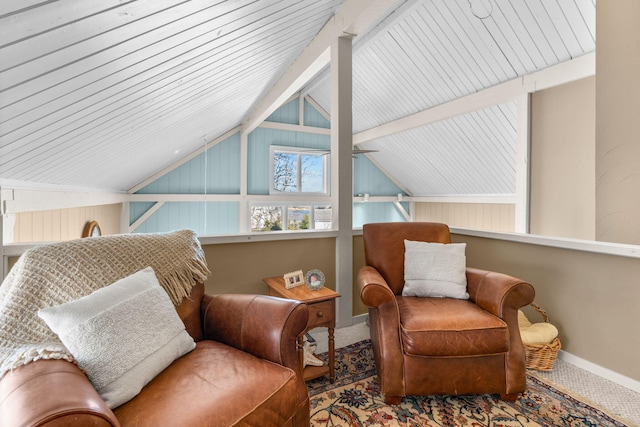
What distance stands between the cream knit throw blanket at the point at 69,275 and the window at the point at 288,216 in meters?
4.35

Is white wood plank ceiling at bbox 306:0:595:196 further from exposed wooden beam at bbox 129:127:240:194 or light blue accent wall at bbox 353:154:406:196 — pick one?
exposed wooden beam at bbox 129:127:240:194

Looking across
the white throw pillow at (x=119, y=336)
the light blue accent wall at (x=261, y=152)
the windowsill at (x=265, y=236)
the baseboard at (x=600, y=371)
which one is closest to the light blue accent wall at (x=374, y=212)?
the light blue accent wall at (x=261, y=152)

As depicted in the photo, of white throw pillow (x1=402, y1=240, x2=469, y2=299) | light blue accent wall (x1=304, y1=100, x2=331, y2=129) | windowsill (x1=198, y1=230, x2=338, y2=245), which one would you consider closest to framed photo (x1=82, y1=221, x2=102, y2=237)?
windowsill (x1=198, y1=230, x2=338, y2=245)

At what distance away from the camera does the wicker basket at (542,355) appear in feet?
5.99

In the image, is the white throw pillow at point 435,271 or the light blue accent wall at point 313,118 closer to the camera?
the white throw pillow at point 435,271

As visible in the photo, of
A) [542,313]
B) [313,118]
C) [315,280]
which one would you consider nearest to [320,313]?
[315,280]

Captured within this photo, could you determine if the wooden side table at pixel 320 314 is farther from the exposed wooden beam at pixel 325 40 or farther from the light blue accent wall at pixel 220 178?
the light blue accent wall at pixel 220 178

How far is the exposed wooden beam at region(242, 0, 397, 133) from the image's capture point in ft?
7.45

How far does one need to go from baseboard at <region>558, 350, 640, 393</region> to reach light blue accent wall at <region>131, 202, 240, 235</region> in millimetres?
5001

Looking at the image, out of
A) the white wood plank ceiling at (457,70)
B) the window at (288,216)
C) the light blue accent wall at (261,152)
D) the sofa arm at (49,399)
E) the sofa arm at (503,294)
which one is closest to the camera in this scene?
the sofa arm at (49,399)

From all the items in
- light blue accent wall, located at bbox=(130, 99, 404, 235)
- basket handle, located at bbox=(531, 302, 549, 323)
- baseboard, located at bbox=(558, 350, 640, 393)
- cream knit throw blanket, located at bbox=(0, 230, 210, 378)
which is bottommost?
baseboard, located at bbox=(558, 350, 640, 393)

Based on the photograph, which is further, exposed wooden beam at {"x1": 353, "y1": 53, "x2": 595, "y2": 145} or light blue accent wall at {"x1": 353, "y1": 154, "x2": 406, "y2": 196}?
light blue accent wall at {"x1": 353, "y1": 154, "x2": 406, "y2": 196}

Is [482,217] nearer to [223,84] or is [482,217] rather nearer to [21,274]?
[223,84]

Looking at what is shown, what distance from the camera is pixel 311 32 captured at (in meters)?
2.82
